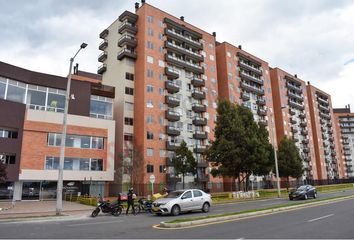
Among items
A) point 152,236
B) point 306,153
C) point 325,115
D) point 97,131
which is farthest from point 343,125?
point 152,236

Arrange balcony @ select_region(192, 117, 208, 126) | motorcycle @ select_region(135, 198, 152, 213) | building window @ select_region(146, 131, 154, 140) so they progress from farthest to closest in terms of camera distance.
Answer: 1. balcony @ select_region(192, 117, 208, 126)
2. building window @ select_region(146, 131, 154, 140)
3. motorcycle @ select_region(135, 198, 152, 213)

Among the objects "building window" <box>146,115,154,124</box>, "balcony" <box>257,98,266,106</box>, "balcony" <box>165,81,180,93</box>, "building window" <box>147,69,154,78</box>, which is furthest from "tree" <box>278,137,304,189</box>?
"building window" <box>147,69,154,78</box>

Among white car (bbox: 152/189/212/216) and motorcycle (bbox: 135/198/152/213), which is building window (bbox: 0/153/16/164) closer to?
motorcycle (bbox: 135/198/152/213)

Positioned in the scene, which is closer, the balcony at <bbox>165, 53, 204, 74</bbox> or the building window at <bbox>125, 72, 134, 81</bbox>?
the building window at <bbox>125, 72, 134, 81</bbox>

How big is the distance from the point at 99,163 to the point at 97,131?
467 cm

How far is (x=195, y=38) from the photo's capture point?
68688mm

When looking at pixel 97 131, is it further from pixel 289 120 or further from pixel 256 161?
pixel 289 120

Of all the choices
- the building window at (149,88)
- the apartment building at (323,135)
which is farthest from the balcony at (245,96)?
the apartment building at (323,135)

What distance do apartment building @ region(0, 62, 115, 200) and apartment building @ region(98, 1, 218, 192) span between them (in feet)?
18.1

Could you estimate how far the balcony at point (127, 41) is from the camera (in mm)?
57622

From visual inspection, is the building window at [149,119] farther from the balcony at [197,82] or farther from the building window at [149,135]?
the balcony at [197,82]

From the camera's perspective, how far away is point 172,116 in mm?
57062

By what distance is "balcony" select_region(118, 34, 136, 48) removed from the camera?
57.6 meters

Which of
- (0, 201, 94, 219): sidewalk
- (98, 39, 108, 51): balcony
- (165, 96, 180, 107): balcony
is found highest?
(98, 39, 108, 51): balcony
